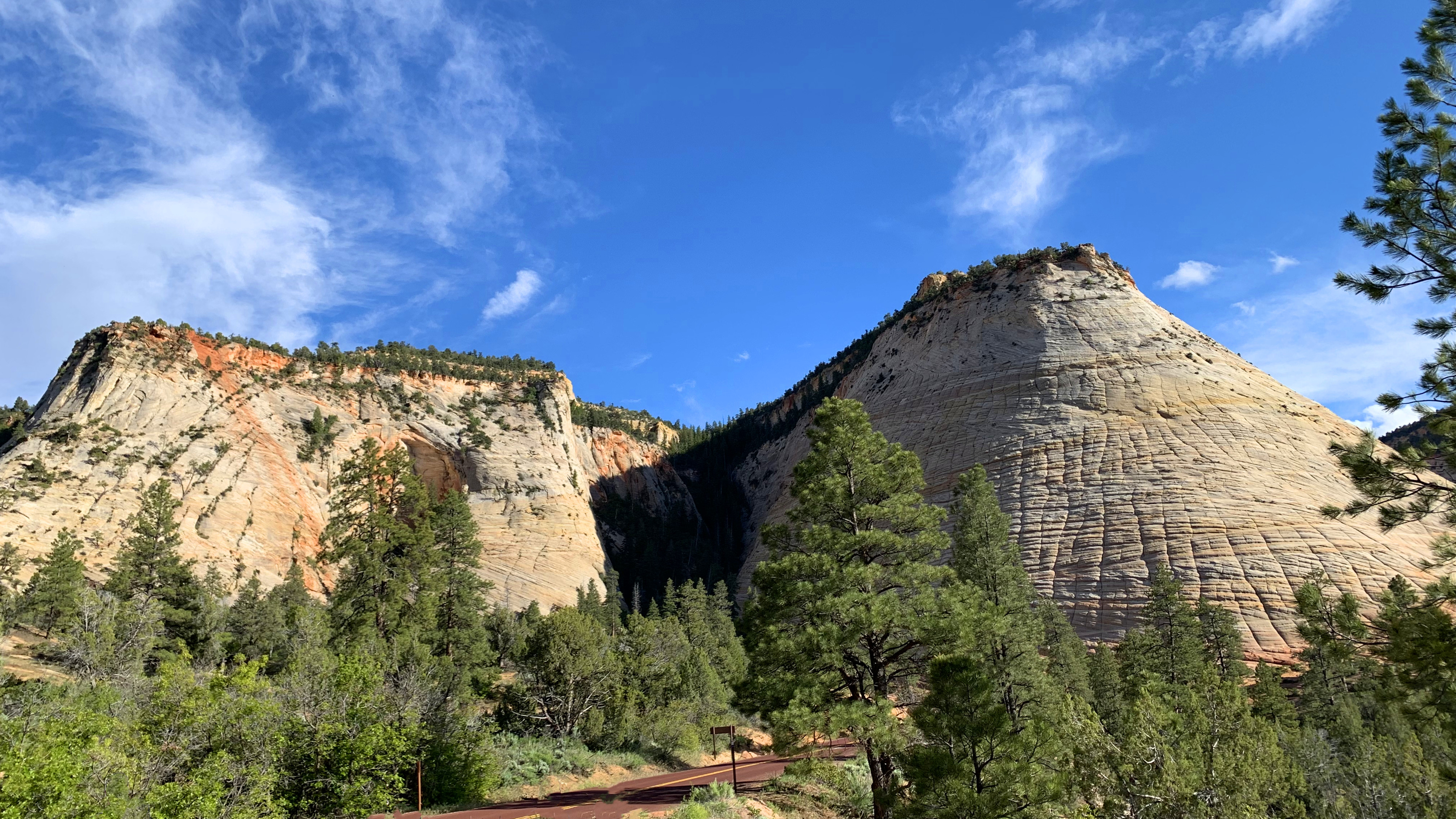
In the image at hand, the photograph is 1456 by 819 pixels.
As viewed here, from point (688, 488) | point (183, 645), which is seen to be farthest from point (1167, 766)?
point (688, 488)

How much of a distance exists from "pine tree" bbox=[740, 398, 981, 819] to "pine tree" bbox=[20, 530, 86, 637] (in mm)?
28865

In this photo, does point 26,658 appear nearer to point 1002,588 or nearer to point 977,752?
point 977,752

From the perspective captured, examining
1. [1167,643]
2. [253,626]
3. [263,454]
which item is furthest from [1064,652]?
[263,454]

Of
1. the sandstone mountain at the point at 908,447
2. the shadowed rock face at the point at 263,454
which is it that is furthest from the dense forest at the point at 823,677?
the shadowed rock face at the point at 263,454

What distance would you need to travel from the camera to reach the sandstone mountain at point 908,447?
36.6 metres

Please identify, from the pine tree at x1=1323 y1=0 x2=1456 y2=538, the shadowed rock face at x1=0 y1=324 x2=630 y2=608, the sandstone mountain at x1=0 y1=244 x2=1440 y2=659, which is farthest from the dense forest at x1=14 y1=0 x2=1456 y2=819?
the shadowed rock face at x1=0 y1=324 x2=630 y2=608

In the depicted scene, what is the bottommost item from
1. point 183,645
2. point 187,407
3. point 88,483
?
point 183,645

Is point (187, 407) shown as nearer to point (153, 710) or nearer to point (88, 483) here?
point (88, 483)

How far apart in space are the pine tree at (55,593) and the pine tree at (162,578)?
1169mm

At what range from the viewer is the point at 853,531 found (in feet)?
53.4

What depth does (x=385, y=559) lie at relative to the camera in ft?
88.4

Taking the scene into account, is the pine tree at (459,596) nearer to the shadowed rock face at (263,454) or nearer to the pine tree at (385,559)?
the pine tree at (385,559)

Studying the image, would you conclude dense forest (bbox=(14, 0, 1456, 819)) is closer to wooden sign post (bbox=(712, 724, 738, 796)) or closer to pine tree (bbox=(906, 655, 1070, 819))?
pine tree (bbox=(906, 655, 1070, 819))

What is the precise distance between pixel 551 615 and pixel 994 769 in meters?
18.5
